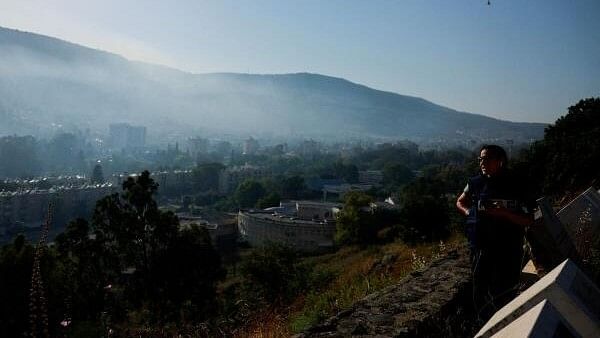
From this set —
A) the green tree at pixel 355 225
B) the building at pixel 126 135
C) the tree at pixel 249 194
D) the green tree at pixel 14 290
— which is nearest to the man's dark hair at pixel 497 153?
the green tree at pixel 14 290

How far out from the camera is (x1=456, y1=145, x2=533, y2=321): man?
2752 mm

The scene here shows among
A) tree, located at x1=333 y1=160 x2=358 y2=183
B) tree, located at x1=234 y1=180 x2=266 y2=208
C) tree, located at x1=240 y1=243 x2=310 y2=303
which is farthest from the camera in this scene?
tree, located at x1=333 y1=160 x2=358 y2=183

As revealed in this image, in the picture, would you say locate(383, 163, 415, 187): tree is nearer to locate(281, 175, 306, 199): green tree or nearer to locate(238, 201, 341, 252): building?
locate(281, 175, 306, 199): green tree

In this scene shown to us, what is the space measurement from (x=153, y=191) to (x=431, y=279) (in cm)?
902

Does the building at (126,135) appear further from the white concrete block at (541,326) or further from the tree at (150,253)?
the white concrete block at (541,326)

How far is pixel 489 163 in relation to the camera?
2.82 meters

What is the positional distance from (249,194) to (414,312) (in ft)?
154

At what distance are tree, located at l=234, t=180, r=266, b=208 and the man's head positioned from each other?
150 ft

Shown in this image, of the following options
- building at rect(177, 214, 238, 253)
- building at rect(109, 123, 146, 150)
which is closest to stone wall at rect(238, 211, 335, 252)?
building at rect(177, 214, 238, 253)

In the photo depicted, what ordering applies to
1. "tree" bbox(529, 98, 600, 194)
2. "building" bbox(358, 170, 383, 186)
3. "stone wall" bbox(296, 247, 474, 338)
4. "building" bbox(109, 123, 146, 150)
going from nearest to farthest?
"stone wall" bbox(296, 247, 474, 338) → "tree" bbox(529, 98, 600, 194) → "building" bbox(358, 170, 383, 186) → "building" bbox(109, 123, 146, 150)

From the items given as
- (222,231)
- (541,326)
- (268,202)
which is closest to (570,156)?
(541,326)

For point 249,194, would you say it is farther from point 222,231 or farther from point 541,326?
point 541,326

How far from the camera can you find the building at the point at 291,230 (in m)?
30.6

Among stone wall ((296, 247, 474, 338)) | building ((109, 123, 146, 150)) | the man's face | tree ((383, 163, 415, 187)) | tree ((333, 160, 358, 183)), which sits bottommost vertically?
building ((109, 123, 146, 150))
